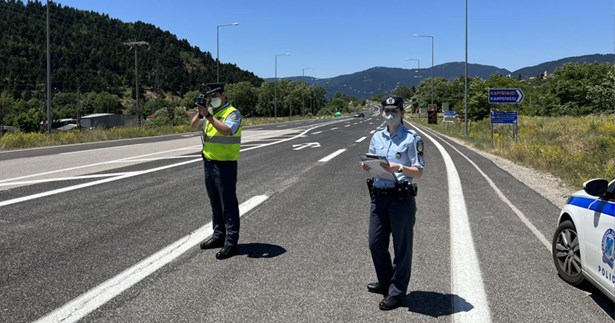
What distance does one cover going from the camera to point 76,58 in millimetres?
157250

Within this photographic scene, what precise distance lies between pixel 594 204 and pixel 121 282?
4271mm

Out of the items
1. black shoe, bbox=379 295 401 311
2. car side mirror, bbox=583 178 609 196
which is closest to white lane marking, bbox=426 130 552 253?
car side mirror, bbox=583 178 609 196

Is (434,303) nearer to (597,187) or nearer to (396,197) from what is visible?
(396,197)

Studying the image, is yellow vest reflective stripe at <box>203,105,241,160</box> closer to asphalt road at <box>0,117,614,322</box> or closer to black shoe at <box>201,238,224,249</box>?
black shoe at <box>201,238,224,249</box>

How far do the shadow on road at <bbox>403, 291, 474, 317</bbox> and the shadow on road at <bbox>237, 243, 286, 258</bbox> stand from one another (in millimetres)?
1755

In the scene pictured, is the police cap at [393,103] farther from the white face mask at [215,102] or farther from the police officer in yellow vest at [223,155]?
the white face mask at [215,102]

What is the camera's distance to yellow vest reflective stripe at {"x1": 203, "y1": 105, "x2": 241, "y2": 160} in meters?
5.23

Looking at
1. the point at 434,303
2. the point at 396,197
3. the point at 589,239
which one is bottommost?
the point at 434,303

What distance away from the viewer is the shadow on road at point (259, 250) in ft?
17.3

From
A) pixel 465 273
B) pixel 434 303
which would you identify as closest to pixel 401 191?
pixel 434 303

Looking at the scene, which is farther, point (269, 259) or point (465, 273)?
point (269, 259)

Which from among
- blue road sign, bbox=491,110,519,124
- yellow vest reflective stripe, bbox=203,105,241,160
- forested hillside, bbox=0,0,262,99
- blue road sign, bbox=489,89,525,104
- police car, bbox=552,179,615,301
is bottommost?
police car, bbox=552,179,615,301

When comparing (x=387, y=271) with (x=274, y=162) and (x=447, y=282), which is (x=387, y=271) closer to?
(x=447, y=282)

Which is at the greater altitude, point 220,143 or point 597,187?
point 220,143
